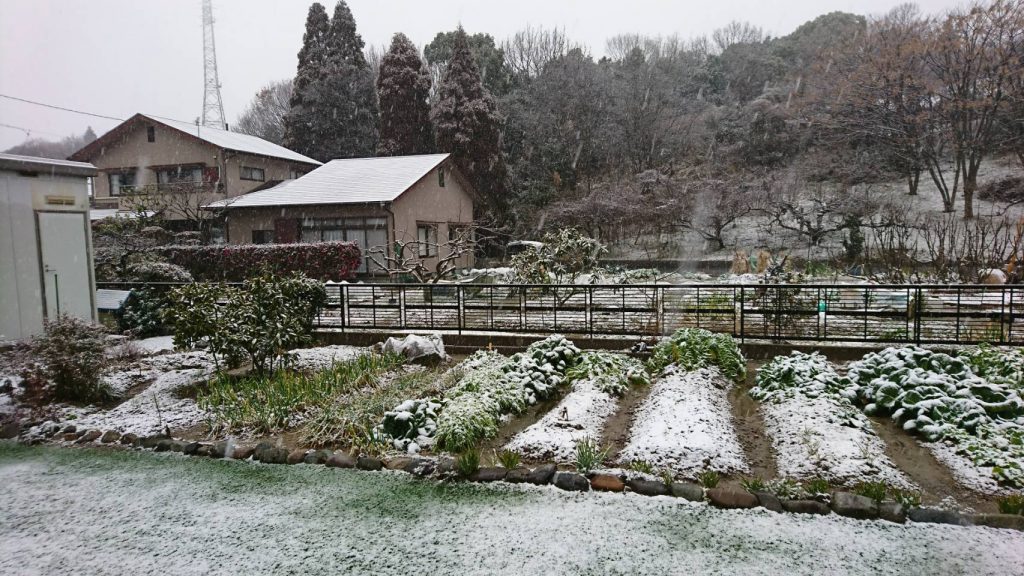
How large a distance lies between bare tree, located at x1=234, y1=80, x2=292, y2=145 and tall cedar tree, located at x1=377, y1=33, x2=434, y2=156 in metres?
11.8

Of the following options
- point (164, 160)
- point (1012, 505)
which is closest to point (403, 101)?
point (164, 160)

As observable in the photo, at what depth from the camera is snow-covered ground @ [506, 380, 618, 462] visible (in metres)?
4.04

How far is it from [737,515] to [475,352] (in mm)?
4291

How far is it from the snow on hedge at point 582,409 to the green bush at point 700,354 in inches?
11.5

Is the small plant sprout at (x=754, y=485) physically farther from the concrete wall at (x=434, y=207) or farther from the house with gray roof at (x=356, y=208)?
the concrete wall at (x=434, y=207)

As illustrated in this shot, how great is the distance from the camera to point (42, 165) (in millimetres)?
7391

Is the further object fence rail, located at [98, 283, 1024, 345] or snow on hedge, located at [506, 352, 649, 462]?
fence rail, located at [98, 283, 1024, 345]

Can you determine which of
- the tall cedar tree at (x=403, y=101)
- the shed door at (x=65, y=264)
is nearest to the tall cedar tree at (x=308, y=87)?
the tall cedar tree at (x=403, y=101)

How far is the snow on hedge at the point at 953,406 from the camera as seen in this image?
3.54 m

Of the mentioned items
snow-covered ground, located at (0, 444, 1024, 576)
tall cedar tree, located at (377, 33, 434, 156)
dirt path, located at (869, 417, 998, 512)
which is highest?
tall cedar tree, located at (377, 33, 434, 156)

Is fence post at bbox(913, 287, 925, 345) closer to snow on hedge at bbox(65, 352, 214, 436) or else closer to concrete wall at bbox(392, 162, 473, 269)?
snow on hedge at bbox(65, 352, 214, 436)

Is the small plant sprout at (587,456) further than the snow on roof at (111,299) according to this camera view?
No

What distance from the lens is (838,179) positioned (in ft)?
67.5

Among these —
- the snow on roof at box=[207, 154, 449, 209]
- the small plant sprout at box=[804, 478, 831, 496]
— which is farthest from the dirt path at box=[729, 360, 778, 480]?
the snow on roof at box=[207, 154, 449, 209]
